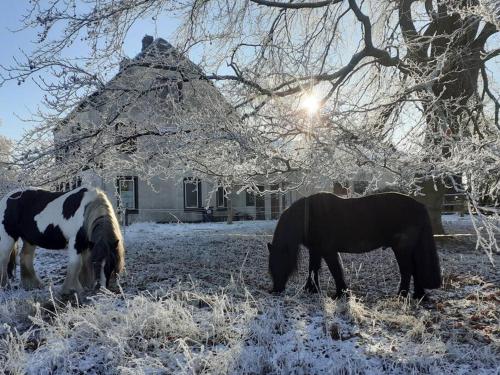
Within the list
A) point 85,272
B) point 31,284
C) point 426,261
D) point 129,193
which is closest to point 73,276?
point 85,272

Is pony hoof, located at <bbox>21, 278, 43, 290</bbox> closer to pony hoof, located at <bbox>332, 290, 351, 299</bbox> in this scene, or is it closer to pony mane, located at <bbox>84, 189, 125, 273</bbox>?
pony mane, located at <bbox>84, 189, 125, 273</bbox>

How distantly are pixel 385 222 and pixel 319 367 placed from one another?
3.25 metres

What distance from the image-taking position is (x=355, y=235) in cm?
679

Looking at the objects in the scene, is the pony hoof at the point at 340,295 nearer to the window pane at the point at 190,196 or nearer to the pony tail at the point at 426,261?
the pony tail at the point at 426,261

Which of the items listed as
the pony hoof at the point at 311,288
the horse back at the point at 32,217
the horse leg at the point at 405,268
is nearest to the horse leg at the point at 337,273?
the pony hoof at the point at 311,288

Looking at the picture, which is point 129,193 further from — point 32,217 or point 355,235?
point 355,235

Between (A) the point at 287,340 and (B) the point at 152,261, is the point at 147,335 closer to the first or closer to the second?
(A) the point at 287,340

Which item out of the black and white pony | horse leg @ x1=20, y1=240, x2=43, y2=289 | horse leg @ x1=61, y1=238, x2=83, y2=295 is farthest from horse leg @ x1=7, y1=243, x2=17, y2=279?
horse leg @ x1=61, y1=238, x2=83, y2=295

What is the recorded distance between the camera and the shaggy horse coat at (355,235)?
6512mm

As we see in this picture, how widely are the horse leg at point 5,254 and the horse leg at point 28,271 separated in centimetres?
22

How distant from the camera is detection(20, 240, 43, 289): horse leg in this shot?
770 centimetres

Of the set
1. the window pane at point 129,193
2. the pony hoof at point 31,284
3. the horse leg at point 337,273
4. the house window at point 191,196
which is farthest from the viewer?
the house window at point 191,196

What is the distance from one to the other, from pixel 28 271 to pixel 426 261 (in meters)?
5.98

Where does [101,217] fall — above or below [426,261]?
above
